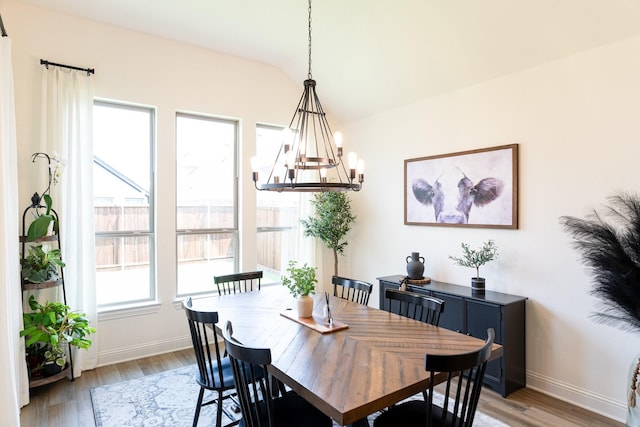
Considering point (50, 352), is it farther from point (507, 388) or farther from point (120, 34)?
point (507, 388)

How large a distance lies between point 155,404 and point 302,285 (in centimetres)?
168

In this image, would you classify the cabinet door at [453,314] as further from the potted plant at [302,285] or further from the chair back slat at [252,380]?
the chair back slat at [252,380]

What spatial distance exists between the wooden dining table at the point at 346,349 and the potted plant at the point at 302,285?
9 centimetres

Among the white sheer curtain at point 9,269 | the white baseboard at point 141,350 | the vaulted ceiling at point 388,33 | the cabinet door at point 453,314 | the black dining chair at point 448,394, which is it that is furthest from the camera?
the white baseboard at point 141,350

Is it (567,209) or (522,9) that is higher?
(522,9)

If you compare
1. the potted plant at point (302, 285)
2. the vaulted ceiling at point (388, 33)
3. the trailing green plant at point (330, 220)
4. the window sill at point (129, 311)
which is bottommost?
the window sill at point (129, 311)

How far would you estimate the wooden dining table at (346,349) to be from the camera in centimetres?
160

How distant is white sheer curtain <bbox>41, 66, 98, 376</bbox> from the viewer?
354cm

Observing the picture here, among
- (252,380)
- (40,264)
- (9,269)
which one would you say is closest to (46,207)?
(40,264)

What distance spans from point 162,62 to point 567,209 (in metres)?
4.27

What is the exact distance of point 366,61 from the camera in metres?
4.23

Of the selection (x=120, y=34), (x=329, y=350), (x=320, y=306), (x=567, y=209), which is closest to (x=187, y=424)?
(x=320, y=306)

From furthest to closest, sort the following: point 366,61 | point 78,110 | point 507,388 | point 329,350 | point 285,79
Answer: point 285,79, point 366,61, point 78,110, point 507,388, point 329,350

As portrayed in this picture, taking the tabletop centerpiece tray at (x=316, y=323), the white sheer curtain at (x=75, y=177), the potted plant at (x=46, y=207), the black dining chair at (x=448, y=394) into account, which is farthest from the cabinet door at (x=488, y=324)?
the potted plant at (x=46, y=207)
